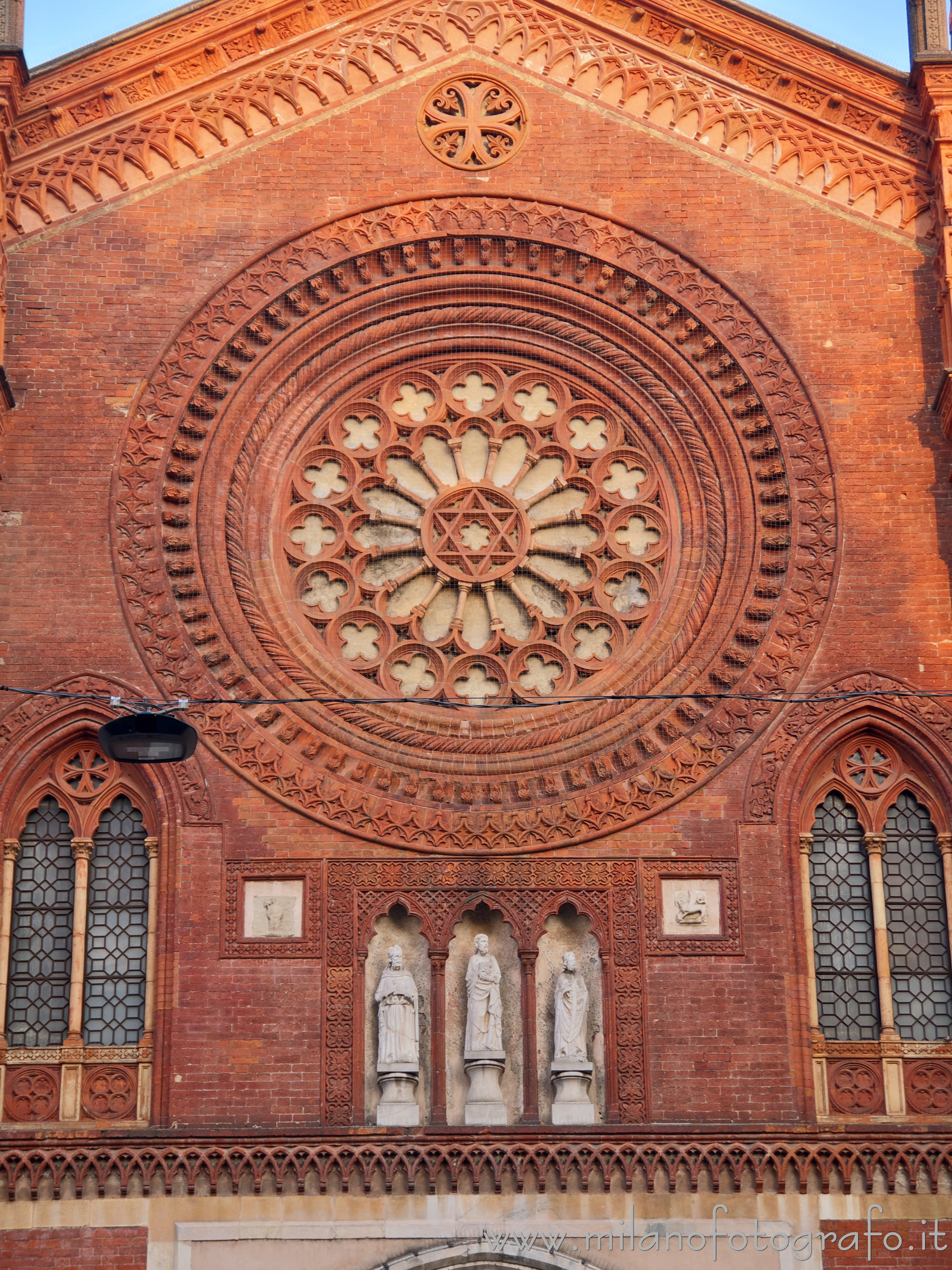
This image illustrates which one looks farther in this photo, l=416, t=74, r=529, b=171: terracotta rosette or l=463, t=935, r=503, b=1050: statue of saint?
l=416, t=74, r=529, b=171: terracotta rosette

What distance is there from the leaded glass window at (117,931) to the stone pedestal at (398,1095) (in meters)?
2.27

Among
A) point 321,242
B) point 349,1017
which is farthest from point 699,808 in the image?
point 321,242

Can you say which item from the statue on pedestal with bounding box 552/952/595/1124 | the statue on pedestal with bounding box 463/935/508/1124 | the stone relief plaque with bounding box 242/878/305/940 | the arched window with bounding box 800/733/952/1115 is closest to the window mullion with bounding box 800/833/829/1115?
the arched window with bounding box 800/733/952/1115

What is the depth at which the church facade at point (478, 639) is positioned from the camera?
794 inches

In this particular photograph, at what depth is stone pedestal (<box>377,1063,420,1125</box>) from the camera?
20.4m

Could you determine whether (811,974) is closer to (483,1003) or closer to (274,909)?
(483,1003)

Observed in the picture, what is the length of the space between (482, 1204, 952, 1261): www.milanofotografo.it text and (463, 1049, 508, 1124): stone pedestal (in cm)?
98

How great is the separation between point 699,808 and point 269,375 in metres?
6.06

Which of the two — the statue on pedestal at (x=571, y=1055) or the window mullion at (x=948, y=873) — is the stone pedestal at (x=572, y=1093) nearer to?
the statue on pedestal at (x=571, y=1055)

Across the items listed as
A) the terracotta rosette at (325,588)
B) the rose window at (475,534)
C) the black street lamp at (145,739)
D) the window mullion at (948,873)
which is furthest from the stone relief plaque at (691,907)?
the black street lamp at (145,739)

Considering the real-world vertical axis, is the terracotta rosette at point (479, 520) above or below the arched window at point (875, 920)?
above

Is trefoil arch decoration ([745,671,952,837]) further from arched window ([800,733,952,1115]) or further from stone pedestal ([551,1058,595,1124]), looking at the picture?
stone pedestal ([551,1058,595,1124])

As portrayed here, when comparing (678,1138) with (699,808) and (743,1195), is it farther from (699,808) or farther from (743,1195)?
(699,808)

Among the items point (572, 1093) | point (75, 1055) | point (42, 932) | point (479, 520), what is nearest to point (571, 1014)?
point (572, 1093)
